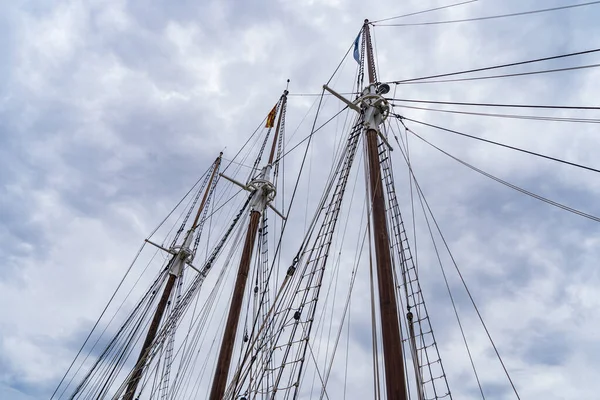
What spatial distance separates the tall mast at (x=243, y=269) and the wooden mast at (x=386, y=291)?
22.1ft

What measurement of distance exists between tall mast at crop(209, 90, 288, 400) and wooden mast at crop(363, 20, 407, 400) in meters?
6.75

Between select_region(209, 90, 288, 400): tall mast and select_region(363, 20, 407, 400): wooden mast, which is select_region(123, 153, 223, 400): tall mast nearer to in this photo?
select_region(209, 90, 288, 400): tall mast

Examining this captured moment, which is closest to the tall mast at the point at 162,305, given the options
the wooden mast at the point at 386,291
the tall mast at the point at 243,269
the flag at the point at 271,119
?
the tall mast at the point at 243,269

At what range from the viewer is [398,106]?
1156 centimetres

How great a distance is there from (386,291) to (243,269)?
26.4ft

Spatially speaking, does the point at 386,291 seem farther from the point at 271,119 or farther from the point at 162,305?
the point at 271,119

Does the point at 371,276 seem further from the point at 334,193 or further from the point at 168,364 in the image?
the point at 168,364

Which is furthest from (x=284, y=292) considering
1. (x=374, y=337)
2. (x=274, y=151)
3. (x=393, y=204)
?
(x=274, y=151)

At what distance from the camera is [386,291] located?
7477 mm

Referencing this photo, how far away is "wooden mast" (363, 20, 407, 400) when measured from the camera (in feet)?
20.6

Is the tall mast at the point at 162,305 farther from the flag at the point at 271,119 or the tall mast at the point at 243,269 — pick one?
the flag at the point at 271,119

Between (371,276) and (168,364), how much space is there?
14716 millimetres

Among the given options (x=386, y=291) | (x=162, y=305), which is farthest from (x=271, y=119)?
(x=386, y=291)

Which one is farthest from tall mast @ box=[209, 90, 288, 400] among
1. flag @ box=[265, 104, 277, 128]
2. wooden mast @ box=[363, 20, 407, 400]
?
wooden mast @ box=[363, 20, 407, 400]
